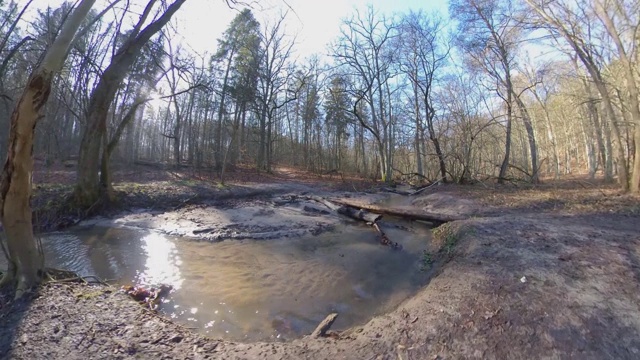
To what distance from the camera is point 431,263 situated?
19.7 ft

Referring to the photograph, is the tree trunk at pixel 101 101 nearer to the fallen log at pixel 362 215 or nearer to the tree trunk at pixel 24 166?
the tree trunk at pixel 24 166

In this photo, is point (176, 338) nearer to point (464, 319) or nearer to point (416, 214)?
point (464, 319)

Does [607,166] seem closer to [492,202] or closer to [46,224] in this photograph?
[492,202]

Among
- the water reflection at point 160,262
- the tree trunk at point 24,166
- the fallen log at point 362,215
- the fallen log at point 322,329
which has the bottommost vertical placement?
the fallen log at point 322,329

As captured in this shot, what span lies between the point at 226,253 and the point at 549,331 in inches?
218

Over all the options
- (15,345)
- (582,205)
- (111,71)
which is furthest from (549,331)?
(111,71)

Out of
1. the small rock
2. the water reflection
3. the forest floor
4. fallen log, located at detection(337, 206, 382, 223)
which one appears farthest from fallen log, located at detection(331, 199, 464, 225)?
the small rock

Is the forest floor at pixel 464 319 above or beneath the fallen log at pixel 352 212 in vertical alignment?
beneath

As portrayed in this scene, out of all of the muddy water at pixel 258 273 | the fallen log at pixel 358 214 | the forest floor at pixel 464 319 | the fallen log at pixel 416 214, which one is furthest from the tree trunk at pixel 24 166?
the fallen log at pixel 416 214

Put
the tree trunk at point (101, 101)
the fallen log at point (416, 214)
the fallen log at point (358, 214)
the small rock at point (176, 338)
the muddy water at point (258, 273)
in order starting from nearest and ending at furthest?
the small rock at point (176, 338), the muddy water at point (258, 273), the tree trunk at point (101, 101), the fallen log at point (416, 214), the fallen log at point (358, 214)

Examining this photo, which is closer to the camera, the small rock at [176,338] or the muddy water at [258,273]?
the small rock at [176,338]

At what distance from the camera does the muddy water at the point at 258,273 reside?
165 inches

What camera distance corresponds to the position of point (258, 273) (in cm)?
565

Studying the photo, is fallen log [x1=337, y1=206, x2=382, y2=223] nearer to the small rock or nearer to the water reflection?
the water reflection
